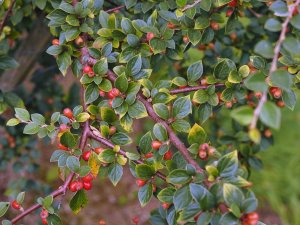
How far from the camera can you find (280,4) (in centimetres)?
84

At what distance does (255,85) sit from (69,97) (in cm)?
127

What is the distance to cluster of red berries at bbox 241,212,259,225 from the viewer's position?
0.80 metres

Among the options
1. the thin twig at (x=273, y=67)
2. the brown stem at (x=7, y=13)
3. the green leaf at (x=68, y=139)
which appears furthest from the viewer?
the brown stem at (x=7, y=13)

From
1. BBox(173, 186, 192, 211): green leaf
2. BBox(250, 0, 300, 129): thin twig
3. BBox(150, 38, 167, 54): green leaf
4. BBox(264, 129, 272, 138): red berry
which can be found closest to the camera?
BBox(250, 0, 300, 129): thin twig

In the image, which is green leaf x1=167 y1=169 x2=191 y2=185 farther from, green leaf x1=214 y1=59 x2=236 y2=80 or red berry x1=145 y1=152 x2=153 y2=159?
green leaf x1=214 y1=59 x2=236 y2=80

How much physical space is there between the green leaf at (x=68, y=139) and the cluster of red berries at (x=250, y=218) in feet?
1.21

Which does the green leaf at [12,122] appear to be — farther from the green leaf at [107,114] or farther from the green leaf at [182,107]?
the green leaf at [182,107]

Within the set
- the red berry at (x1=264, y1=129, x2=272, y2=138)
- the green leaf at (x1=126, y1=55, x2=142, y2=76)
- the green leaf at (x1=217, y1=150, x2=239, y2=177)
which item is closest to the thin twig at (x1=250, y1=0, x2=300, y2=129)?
the green leaf at (x1=217, y1=150, x2=239, y2=177)

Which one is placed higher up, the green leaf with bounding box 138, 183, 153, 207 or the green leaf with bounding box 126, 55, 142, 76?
the green leaf with bounding box 126, 55, 142, 76

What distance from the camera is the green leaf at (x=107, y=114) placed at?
103cm

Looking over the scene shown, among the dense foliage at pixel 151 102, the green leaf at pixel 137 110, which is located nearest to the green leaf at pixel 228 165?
the dense foliage at pixel 151 102

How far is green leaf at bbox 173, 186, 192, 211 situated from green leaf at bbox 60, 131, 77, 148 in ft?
0.78

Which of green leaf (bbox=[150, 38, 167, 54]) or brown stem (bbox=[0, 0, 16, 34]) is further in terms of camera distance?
brown stem (bbox=[0, 0, 16, 34])

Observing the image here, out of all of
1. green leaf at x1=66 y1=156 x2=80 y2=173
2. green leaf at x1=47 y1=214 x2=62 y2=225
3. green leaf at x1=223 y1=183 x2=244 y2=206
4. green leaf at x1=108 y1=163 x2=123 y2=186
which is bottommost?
green leaf at x1=47 y1=214 x2=62 y2=225
